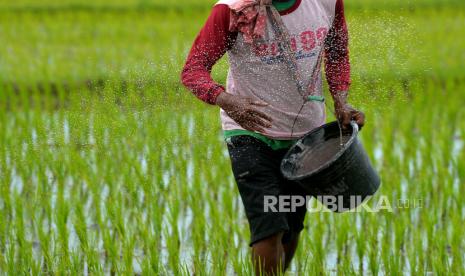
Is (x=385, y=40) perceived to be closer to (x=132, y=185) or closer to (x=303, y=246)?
(x=303, y=246)

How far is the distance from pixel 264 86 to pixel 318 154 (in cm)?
27

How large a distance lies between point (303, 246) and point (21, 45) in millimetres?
4844

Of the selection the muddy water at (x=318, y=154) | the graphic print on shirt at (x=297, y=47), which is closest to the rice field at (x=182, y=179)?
the muddy water at (x=318, y=154)

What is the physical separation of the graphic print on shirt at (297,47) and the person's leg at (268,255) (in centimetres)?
52

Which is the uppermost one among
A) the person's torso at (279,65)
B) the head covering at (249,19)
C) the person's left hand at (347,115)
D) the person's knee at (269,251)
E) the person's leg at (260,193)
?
the head covering at (249,19)

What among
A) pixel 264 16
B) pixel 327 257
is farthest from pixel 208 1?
pixel 264 16

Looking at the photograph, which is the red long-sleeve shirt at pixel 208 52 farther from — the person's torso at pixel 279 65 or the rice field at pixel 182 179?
the rice field at pixel 182 179

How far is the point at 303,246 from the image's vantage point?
3668 mm

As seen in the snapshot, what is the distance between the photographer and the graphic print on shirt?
8.96 ft

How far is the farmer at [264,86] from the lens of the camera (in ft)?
8.78

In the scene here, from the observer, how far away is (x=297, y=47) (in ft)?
9.03

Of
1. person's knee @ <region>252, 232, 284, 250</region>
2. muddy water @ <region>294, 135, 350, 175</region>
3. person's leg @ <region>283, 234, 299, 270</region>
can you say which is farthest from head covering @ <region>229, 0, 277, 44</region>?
person's leg @ <region>283, 234, 299, 270</region>

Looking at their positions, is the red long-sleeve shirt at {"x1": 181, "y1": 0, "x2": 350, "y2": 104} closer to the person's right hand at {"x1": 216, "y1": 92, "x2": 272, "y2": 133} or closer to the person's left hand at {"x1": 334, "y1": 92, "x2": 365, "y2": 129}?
the person's right hand at {"x1": 216, "y1": 92, "x2": 272, "y2": 133}

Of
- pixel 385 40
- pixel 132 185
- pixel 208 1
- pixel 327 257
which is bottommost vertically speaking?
pixel 327 257
